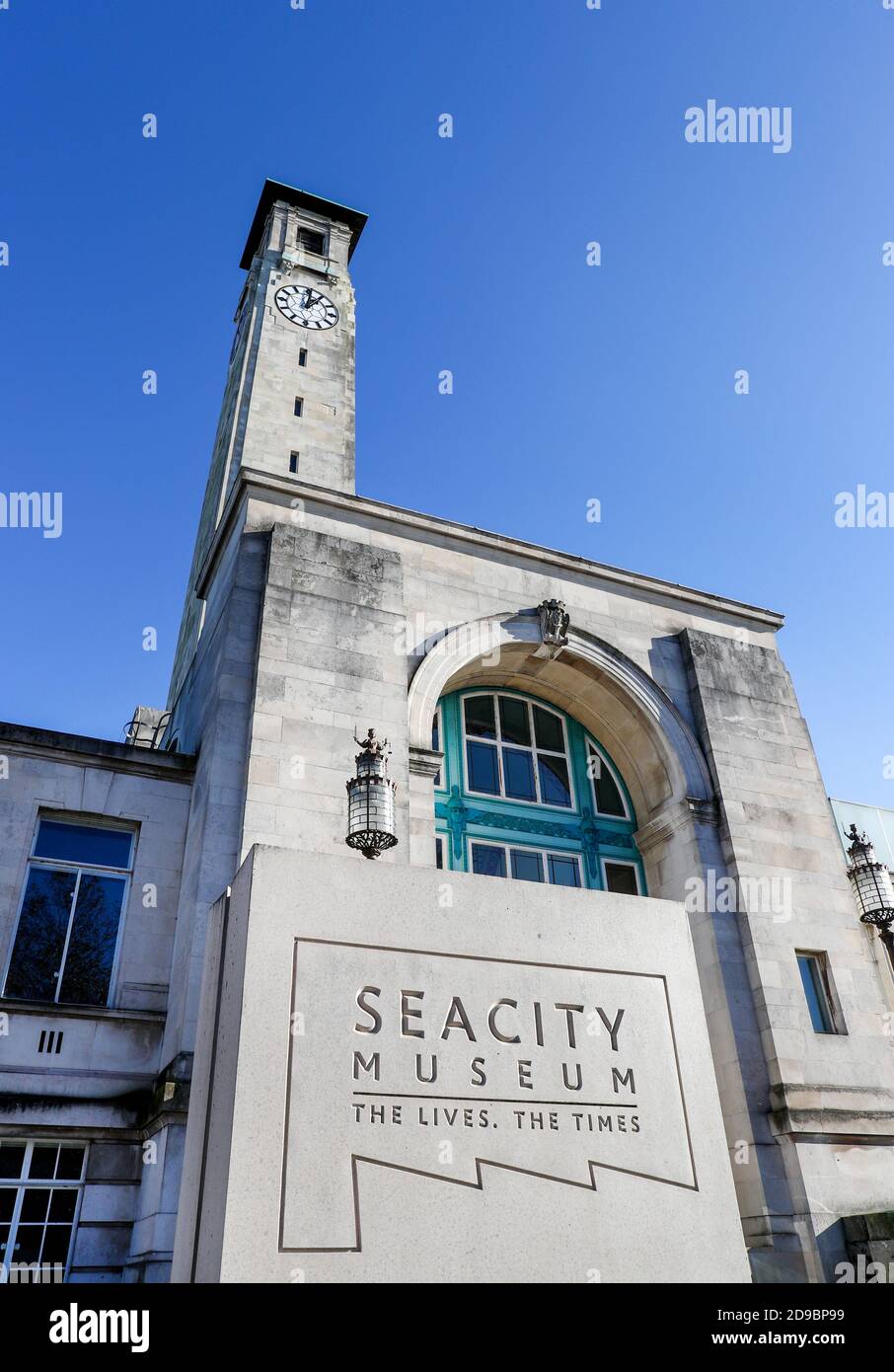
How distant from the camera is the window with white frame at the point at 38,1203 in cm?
998

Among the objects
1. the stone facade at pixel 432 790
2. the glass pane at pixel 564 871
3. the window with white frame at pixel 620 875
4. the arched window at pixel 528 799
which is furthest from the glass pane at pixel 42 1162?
the window with white frame at pixel 620 875

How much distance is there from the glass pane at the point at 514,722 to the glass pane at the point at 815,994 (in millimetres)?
5740

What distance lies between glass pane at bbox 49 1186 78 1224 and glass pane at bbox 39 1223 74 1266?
8 centimetres

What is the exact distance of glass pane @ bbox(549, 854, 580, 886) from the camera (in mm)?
14750

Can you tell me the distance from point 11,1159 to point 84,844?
402cm

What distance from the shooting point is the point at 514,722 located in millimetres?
16375

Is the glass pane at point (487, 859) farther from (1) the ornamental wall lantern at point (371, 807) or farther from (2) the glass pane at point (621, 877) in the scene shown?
(1) the ornamental wall lantern at point (371, 807)

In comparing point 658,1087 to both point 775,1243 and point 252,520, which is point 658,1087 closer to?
point 775,1243

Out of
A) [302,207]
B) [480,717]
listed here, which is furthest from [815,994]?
[302,207]

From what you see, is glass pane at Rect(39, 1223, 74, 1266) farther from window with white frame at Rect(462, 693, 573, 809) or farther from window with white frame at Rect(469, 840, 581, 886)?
window with white frame at Rect(462, 693, 573, 809)

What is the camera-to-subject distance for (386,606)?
47.8ft

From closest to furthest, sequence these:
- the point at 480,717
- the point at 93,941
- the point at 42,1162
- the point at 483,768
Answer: the point at 42,1162 < the point at 93,941 < the point at 483,768 < the point at 480,717

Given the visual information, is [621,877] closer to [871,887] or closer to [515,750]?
[515,750]
